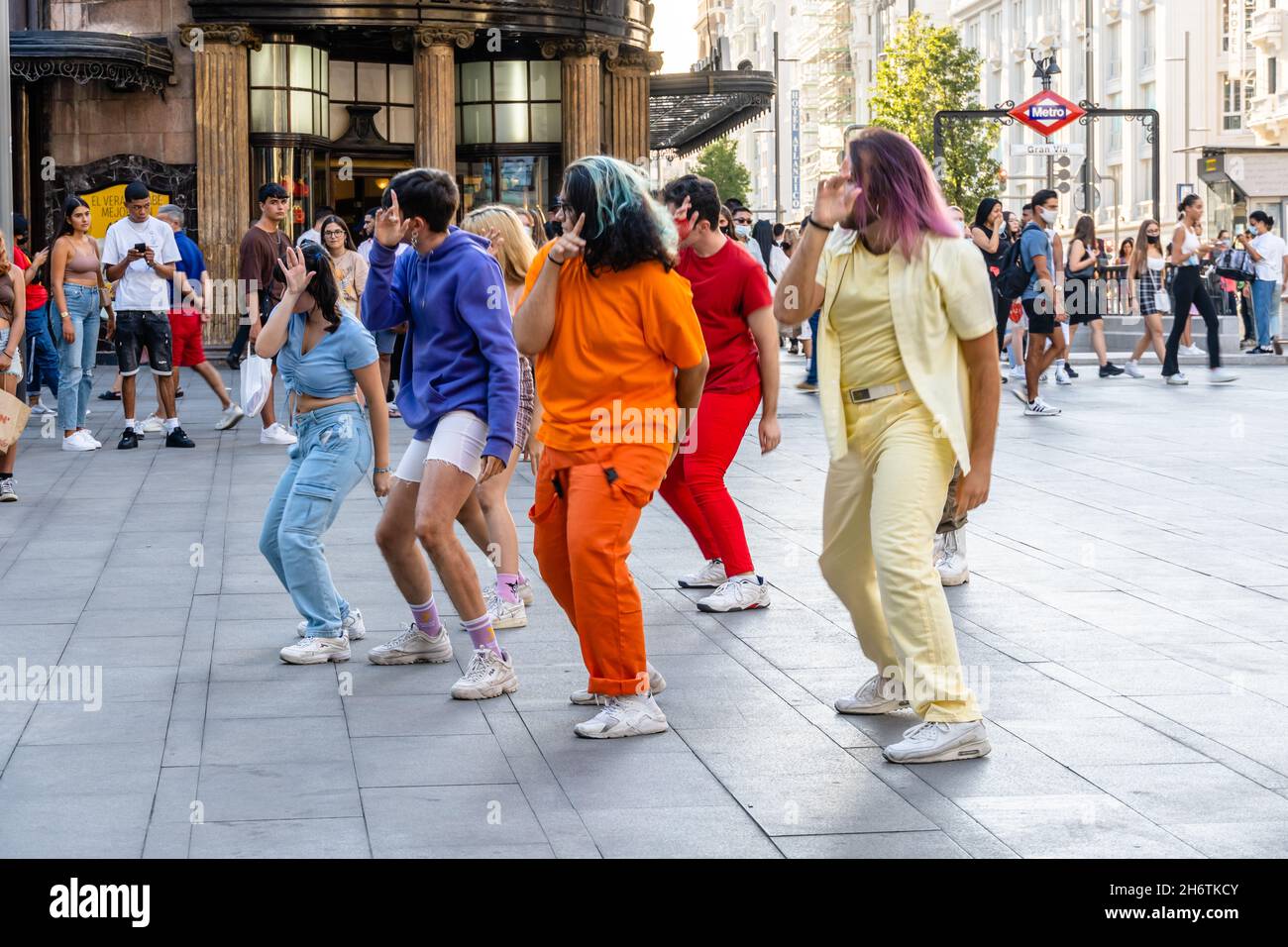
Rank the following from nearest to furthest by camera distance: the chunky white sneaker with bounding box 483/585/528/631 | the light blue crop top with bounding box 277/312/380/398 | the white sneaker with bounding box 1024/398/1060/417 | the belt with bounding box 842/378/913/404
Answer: the belt with bounding box 842/378/913/404, the light blue crop top with bounding box 277/312/380/398, the chunky white sneaker with bounding box 483/585/528/631, the white sneaker with bounding box 1024/398/1060/417

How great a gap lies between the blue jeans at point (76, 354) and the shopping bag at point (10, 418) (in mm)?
3826

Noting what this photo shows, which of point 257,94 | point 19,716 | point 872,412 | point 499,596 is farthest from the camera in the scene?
point 257,94

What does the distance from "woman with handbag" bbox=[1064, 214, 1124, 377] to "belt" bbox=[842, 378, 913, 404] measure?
1426cm

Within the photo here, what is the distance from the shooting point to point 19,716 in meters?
5.75

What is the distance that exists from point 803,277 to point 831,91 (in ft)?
Result: 386

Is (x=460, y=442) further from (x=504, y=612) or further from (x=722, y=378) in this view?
(x=722, y=378)

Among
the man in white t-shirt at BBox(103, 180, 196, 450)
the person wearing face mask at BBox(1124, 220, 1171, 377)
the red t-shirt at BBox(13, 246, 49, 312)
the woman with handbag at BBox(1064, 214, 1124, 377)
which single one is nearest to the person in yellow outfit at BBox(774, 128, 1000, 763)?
the man in white t-shirt at BBox(103, 180, 196, 450)

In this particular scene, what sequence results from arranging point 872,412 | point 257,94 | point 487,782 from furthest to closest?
point 257,94, point 872,412, point 487,782

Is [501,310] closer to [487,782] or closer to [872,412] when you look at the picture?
[872,412]

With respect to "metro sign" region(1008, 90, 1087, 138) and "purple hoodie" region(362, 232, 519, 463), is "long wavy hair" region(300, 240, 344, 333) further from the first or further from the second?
"metro sign" region(1008, 90, 1087, 138)

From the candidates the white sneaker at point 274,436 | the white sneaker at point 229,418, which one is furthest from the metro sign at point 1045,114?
the white sneaker at point 274,436

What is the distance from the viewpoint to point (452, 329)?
6.07 meters

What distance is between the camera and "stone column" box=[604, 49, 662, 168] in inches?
1078

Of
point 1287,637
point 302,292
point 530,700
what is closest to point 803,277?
point 530,700
